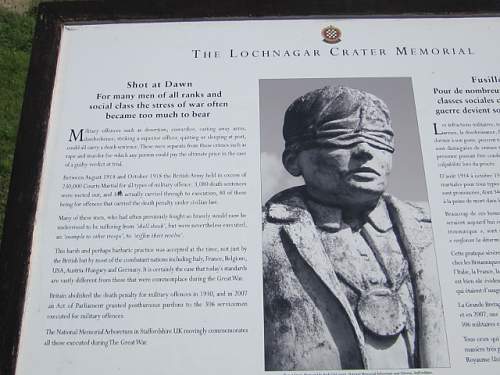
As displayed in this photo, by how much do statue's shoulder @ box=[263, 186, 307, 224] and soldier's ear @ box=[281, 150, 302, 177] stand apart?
80mm

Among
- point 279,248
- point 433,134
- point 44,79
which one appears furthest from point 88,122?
point 433,134

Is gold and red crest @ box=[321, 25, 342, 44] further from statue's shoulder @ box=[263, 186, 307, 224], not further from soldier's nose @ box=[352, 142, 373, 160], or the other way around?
statue's shoulder @ box=[263, 186, 307, 224]

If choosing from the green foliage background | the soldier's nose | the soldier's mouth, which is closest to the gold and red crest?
the soldier's nose

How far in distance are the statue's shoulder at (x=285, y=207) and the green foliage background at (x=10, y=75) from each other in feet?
5.91

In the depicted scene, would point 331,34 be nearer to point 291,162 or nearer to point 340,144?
point 340,144

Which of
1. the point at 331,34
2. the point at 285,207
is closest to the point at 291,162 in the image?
the point at 285,207

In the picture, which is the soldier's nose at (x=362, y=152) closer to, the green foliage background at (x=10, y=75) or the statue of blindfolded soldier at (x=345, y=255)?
the statue of blindfolded soldier at (x=345, y=255)

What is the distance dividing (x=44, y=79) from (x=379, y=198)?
6.25ft

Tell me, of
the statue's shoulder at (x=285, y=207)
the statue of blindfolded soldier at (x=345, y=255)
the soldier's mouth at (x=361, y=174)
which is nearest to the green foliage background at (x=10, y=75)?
the statue's shoulder at (x=285, y=207)

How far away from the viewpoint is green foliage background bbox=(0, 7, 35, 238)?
334 centimetres

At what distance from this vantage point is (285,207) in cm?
242

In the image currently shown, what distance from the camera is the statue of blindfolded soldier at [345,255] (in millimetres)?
2154

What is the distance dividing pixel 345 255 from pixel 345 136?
0.60 meters

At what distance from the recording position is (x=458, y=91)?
2.60 meters
